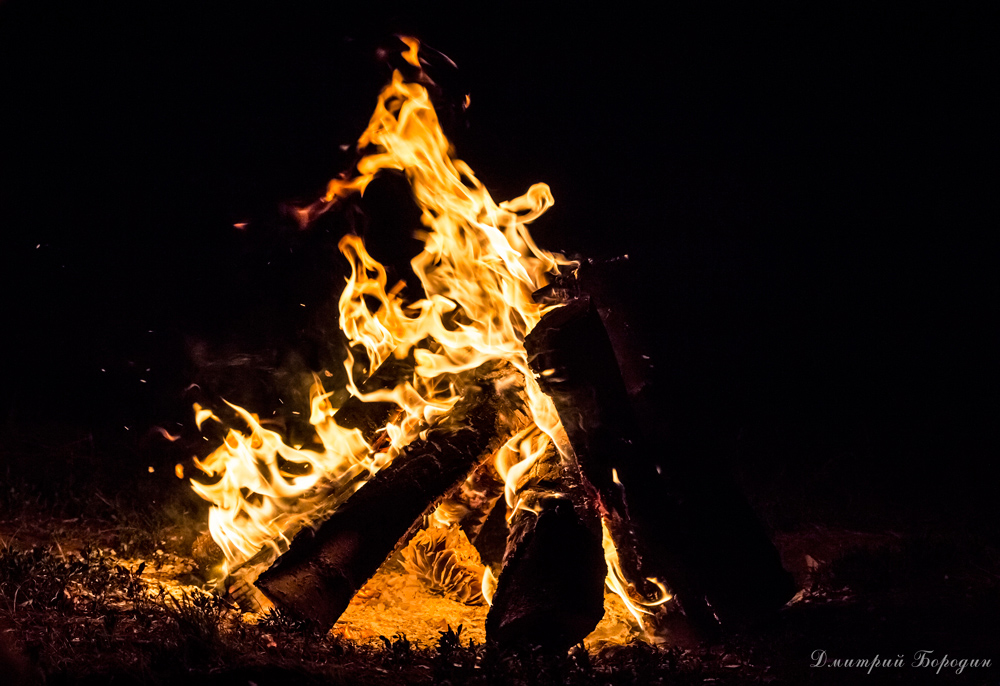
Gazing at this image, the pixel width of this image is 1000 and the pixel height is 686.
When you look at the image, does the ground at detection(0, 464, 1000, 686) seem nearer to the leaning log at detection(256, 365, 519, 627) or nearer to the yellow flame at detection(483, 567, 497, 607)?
the leaning log at detection(256, 365, 519, 627)

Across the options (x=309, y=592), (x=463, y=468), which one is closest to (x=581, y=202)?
(x=463, y=468)

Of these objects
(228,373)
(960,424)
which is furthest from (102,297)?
(960,424)

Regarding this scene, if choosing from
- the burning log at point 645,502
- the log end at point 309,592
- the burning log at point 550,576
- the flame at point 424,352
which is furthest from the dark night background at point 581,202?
the burning log at point 550,576

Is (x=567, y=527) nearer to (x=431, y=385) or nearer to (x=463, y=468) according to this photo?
(x=463, y=468)

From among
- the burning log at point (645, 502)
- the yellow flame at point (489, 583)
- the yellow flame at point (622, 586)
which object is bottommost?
the yellow flame at point (489, 583)

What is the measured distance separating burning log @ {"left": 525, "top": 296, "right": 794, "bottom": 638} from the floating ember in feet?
0.04

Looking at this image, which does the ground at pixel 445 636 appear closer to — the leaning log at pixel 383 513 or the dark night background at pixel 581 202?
the leaning log at pixel 383 513

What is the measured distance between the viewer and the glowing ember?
4.28 meters

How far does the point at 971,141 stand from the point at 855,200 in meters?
1.05

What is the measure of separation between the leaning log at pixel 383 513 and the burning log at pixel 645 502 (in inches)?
17.1

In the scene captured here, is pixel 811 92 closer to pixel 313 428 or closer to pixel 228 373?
pixel 313 428

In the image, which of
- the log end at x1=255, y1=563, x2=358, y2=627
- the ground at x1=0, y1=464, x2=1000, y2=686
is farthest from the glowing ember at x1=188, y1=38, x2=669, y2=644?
the ground at x1=0, y1=464, x2=1000, y2=686

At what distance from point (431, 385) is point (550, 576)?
149 cm

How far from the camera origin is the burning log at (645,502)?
3.64 m
